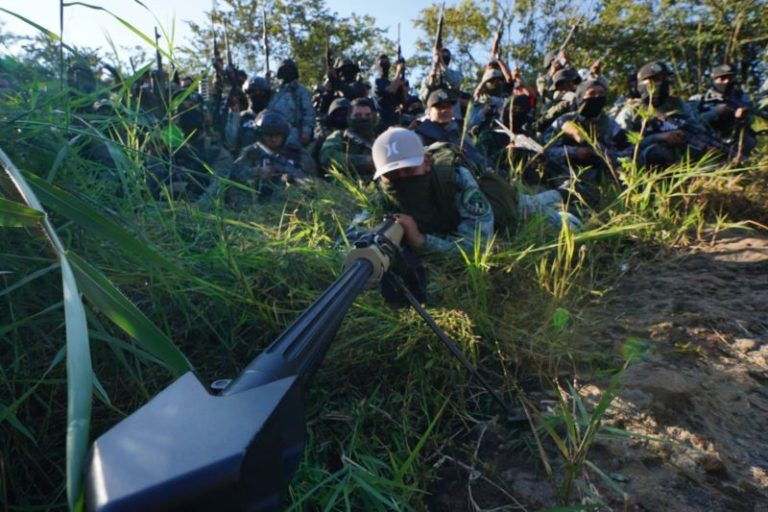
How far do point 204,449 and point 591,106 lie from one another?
18.4ft

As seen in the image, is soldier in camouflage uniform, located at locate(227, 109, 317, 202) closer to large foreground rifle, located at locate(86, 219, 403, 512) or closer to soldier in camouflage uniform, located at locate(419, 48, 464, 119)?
soldier in camouflage uniform, located at locate(419, 48, 464, 119)

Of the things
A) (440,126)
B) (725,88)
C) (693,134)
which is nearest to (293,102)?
(440,126)

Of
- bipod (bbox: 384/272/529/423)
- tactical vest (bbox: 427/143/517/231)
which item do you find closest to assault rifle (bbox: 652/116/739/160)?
tactical vest (bbox: 427/143/517/231)

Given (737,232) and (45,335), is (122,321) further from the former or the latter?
(737,232)

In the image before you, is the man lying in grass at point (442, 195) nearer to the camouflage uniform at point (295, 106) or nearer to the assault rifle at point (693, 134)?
the assault rifle at point (693, 134)

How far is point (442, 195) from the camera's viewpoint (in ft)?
9.77

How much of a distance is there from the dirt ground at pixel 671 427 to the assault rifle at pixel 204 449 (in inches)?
33.6

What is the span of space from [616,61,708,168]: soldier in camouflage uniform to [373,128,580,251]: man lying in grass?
6.27 feet

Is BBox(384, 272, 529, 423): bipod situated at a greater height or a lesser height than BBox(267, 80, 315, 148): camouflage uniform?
lesser

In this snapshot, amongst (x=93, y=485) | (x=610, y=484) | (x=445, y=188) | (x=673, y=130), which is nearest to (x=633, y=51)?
(x=673, y=130)

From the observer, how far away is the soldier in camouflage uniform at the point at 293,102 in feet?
23.5

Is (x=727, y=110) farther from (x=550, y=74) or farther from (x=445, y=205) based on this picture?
(x=445, y=205)

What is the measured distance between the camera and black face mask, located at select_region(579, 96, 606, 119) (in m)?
5.04

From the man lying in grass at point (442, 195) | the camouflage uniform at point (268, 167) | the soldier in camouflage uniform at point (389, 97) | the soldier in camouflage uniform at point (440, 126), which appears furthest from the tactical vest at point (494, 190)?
the soldier in camouflage uniform at point (389, 97)
